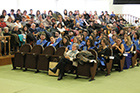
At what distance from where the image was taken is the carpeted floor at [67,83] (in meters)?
4.90

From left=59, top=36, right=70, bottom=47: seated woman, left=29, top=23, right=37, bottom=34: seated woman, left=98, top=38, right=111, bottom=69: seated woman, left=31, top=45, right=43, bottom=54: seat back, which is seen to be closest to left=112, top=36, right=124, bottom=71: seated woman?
left=98, top=38, right=111, bottom=69: seated woman

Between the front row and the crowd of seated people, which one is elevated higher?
the crowd of seated people

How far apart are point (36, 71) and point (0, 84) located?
2.03 metres

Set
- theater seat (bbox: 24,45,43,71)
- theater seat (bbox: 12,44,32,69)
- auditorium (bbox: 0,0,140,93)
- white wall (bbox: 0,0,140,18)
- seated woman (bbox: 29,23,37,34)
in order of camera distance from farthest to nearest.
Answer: white wall (bbox: 0,0,140,18), seated woman (bbox: 29,23,37,34), theater seat (bbox: 12,44,32,69), theater seat (bbox: 24,45,43,71), auditorium (bbox: 0,0,140,93)

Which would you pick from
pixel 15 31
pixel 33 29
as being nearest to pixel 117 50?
pixel 15 31

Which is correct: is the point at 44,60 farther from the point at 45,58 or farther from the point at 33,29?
the point at 33,29

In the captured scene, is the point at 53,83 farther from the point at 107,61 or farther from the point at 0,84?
the point at 107,61

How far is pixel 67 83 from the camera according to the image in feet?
19.0

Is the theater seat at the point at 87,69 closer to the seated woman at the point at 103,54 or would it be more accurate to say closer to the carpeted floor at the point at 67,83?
the carpeted floor at the point at 67,83

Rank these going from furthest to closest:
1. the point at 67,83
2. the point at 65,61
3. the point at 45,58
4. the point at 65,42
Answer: the point at 65,42 → the point at 45,58 → the point at 65,61 → the point at 67,83

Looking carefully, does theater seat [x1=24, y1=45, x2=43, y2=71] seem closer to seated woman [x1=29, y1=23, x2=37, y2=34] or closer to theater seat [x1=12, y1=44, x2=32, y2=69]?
theater seat [x1=12, y1=44, x2=32, y2=69]

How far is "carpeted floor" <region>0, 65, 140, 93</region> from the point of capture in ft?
16.1
